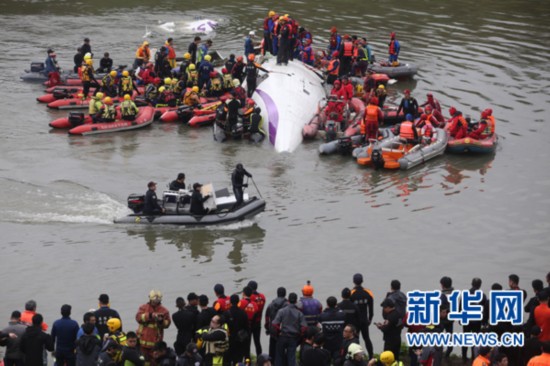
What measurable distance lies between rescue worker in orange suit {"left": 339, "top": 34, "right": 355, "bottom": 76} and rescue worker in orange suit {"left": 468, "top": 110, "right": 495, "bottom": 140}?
23.0 ft

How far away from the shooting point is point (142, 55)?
35.6 meters

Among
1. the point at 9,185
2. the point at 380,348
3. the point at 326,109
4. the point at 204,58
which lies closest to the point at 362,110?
the point at 326,109

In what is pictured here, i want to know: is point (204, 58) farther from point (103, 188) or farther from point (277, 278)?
point (277, 278)

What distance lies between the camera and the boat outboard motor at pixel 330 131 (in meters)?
27.9

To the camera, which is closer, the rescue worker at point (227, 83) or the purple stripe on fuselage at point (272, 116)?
the purple stripe on fuselage at point (272, 116)

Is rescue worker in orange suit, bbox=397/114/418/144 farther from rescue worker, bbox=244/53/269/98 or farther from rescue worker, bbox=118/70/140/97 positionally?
rescue worker, bbox=118/70/140/97

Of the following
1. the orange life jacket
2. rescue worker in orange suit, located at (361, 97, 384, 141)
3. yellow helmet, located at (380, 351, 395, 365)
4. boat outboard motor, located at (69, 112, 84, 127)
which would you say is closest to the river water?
boat outboard motor, located at (69, 112, 84, 127)

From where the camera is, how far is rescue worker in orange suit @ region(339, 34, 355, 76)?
109 ft

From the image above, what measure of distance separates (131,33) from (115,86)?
38.9 ft

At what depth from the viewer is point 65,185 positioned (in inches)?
983

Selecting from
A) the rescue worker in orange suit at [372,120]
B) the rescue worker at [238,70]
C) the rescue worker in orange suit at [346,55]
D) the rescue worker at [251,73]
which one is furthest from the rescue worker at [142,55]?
the rescue worker in orange suit at [372,120]

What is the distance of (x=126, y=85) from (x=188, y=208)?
10.5m

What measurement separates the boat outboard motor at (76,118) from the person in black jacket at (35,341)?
16.3 metres

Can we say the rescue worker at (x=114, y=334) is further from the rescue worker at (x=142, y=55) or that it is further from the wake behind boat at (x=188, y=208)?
the rescue worker at (x=142, y=55)
